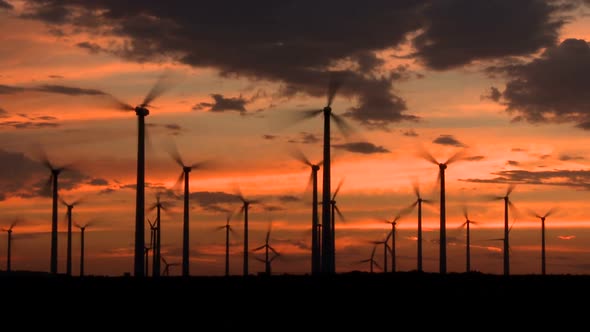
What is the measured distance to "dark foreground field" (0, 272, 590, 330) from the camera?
83188 mm

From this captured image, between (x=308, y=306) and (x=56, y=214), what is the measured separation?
90432 millimetres

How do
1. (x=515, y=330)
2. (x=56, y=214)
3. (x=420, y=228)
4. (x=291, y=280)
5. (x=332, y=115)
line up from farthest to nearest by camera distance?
(x=420, y=228)
(x=56, y=214)
(x=332, y=115)
(x=291, y=280)
(x=515, y=330)

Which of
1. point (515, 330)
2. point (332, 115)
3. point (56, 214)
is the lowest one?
point (515, 330)

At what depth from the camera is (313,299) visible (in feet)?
314

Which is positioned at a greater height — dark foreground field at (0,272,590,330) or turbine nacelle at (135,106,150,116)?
turbine nacelle at (135,106,150,116)

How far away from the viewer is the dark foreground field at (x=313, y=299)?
3275 inches

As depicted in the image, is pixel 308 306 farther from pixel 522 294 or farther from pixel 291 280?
pixel 291 280

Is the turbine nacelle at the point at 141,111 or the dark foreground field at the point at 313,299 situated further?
the turbine nacelle at the point at 141,111

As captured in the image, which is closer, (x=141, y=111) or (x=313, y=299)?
(x=313, y=299)

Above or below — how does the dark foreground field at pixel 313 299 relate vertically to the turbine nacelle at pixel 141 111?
below

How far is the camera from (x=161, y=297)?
9650 centimetres

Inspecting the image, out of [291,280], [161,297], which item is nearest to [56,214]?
[291,280]

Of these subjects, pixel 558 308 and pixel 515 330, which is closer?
pixel 515 330

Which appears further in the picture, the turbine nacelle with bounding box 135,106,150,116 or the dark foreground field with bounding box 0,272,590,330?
the turbine nacelle with bounding box 135,106,150,116
